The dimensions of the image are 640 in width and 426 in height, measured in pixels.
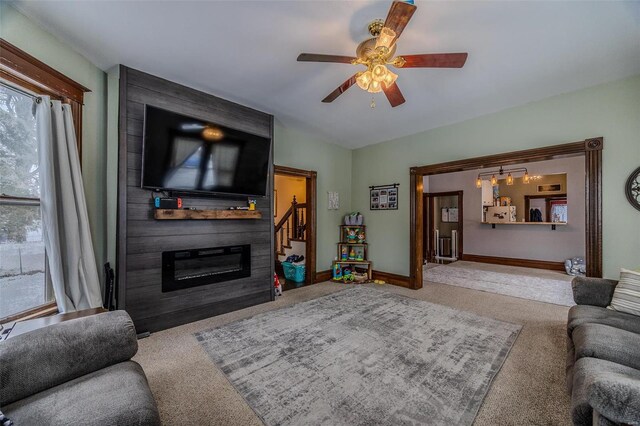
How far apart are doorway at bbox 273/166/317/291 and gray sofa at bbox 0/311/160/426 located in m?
2.69

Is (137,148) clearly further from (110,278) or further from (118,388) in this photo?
(118,388)

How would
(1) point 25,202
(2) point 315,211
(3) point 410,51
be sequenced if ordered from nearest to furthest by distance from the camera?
1. (1) point 25,202
2. (3) point 410,51
3. (2) point 315,211

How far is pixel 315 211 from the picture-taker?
486cm

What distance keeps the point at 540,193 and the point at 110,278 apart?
948 centimetres

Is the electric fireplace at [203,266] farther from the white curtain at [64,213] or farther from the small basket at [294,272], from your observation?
the small basket at [294,272]

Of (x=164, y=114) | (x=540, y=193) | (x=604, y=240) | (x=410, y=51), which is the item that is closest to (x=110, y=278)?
(x=164, y=114)

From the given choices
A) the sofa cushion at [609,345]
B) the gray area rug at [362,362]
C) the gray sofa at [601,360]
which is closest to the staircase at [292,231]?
the gray area rug at [362,362]

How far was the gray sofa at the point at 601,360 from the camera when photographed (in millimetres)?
952

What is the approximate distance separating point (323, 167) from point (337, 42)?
292 cm

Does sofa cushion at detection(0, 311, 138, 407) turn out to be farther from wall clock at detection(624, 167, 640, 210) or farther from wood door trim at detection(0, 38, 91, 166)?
wall clock at detection(624, 167, 640, 210)

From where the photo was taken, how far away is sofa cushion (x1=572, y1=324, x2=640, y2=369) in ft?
4.72

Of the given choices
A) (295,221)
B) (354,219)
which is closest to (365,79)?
(354,219)

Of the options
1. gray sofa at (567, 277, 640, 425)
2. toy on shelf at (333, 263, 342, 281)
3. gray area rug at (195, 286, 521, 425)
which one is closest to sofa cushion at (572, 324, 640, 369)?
gray sofa at (567, 277, 640, 425)

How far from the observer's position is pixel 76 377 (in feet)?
4.27
